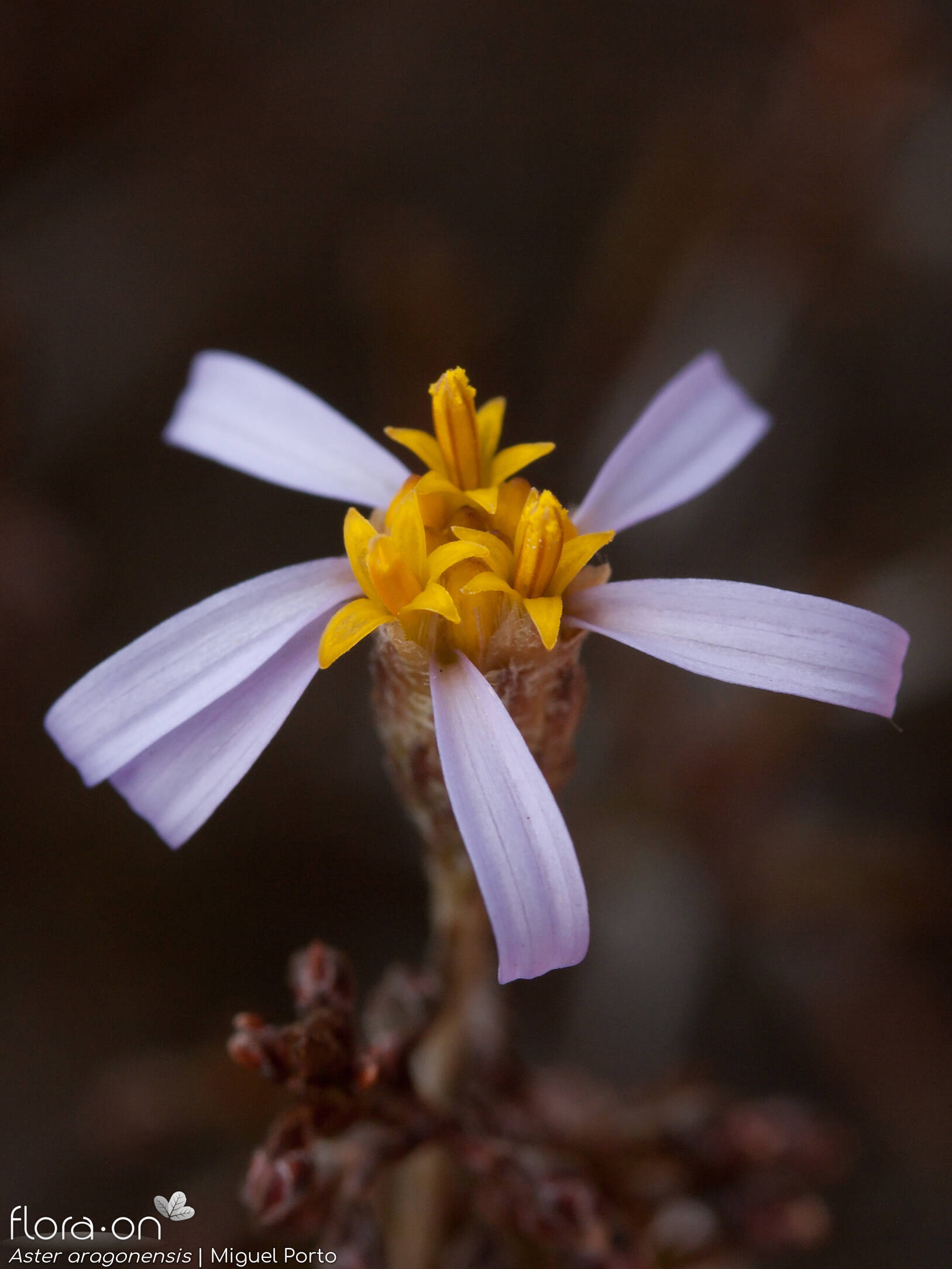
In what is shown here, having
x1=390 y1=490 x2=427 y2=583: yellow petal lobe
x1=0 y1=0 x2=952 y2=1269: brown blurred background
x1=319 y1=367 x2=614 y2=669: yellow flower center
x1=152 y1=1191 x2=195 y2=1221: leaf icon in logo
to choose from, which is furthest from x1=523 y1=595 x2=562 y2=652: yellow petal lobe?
x1=0 y1=0 x2=952 y2=1269: brown blurred background

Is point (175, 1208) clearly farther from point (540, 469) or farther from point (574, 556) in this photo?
point (540, 469)

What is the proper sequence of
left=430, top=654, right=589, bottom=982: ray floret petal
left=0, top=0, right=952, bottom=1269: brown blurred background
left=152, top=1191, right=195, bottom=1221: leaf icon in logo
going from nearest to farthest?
1. left=430, top=654, right=589, bottom=982: ray floret petal
2. left=152, top=1191, right=195, bottom=1221: leaf icon in logo
3. left=0, top=0, right=952, bottom=1269: brown blurred background

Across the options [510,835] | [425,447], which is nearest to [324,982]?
[510,835]

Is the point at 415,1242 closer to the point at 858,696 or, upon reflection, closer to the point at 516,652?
the point at 516,652

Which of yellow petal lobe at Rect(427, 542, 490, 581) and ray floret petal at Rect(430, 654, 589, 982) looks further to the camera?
yellow petal lobe at Rect(427, 542, 490, 581)

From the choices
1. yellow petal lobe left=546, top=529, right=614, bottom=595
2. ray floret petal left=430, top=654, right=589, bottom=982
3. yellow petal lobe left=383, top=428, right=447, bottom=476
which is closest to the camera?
ray floret petal left=430, top=654, right=589, bottom=982

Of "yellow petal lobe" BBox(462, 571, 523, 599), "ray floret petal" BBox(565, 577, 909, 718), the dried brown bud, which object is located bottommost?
the dried brown bud

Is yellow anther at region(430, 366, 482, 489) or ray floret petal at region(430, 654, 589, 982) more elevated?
yellow anther at region(430, 366, 482, 489)

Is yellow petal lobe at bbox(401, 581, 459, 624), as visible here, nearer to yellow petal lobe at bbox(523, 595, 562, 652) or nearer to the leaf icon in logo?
yellow petal lobe at bbox(523, 595, 562, 652)
